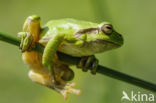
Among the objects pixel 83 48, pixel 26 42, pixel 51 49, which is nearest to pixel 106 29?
pixel 83 48

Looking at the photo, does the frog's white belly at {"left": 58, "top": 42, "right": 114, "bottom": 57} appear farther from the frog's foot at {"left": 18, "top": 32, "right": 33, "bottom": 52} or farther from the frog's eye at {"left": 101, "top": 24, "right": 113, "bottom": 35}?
the frog's foot at {"left": 18, "top": 32, "right": 33, "bottom": 52}

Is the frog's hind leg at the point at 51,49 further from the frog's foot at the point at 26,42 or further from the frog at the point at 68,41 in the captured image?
the frog's foot at the point at 26,42

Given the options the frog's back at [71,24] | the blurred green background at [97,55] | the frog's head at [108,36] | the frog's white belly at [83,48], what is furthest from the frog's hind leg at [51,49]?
the blurred green background at [97,55]

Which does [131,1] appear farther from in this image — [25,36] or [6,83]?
[25,36]

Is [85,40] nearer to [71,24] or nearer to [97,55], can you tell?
[71,24]

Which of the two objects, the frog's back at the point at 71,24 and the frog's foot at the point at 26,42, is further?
the frog's back at the point at 71,24

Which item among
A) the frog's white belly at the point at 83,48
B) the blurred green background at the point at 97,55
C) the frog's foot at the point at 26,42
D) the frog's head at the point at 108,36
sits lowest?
the blurred green background at the point at 97,55
